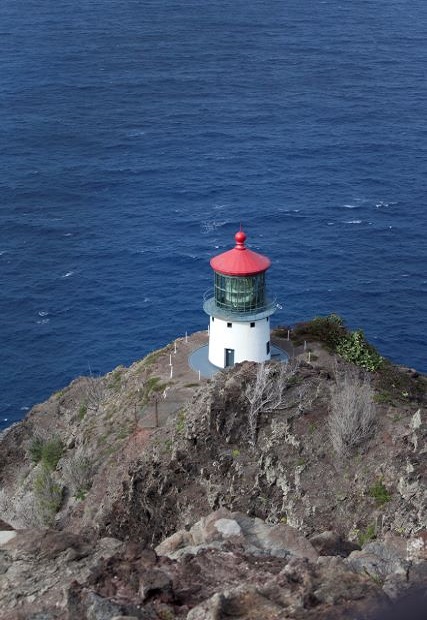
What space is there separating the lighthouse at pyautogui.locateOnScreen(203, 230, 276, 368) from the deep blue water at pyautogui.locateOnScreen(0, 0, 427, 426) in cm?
2977

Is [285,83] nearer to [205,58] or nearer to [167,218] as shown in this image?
[205,58]

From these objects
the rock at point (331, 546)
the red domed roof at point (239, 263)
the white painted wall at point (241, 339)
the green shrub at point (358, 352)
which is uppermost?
the red domed roof at point (239, 263)

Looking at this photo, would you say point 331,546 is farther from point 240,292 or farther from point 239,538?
point 240,292

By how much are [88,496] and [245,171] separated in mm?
81887

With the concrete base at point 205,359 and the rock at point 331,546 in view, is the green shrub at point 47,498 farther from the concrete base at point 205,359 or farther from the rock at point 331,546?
the rock at point 331,546

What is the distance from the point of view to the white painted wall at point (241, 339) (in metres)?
54.9

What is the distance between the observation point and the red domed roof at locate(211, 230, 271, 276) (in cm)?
5350

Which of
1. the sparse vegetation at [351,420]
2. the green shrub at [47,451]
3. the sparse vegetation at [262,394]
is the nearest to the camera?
the sparse vegetation at [351,420]

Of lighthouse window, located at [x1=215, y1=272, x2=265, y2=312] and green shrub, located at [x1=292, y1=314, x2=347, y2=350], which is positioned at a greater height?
lighthouse window, located at [x1=215, y1=272, x2=265, y2=312]

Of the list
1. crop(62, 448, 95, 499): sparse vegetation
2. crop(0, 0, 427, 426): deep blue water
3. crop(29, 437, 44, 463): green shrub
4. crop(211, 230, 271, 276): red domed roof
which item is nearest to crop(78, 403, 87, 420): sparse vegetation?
crop(29, 437, 44, 463): green shrub

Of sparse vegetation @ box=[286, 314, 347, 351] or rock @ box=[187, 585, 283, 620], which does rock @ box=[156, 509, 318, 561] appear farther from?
sparse vegetation @ box=[286, 314, 347, 351]

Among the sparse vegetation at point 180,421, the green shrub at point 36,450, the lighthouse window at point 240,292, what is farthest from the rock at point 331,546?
the green shrub at point 36,450

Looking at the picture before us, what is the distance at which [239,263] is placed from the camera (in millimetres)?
53594

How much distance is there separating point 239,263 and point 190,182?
6988 cm
